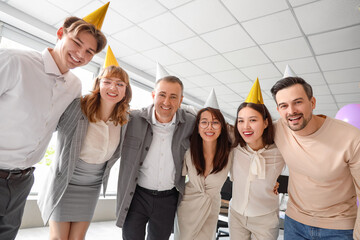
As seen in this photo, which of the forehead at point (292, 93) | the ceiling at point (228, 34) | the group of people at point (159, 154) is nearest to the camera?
the group of people at point (159, 154)

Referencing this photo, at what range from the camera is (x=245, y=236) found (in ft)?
5.70

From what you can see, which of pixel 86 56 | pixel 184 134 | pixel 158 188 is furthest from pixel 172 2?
pixel 158 188

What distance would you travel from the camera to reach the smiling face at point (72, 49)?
1.51m

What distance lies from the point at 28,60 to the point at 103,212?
3.41m

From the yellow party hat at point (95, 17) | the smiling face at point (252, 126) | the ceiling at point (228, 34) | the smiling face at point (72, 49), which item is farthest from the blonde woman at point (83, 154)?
the ceiling at point (228, 34)

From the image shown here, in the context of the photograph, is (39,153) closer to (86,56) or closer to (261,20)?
Answer: (86,56)

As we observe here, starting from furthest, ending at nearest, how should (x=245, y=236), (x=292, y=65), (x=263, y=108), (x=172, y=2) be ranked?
1. (x=292, y=65)
2. (x=172, y=2)
3. (x=263, y=108)
4. (x=245, y=236)

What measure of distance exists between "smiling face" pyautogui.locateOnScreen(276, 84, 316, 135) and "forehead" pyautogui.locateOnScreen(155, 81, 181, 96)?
2.78 feet

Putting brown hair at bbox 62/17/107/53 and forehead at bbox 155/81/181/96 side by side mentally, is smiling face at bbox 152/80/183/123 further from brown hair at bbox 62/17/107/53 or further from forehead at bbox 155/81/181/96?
brown hair at bbox 62/17/107/53

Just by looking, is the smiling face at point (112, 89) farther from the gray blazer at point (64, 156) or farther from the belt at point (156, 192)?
the belt at point (156, 192)

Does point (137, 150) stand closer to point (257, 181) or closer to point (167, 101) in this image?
point (167, 101)

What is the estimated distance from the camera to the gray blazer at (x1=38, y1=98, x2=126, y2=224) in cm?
158

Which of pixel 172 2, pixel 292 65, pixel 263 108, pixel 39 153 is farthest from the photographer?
pixel 292 65

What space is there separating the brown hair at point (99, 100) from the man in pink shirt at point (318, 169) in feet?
4.17
